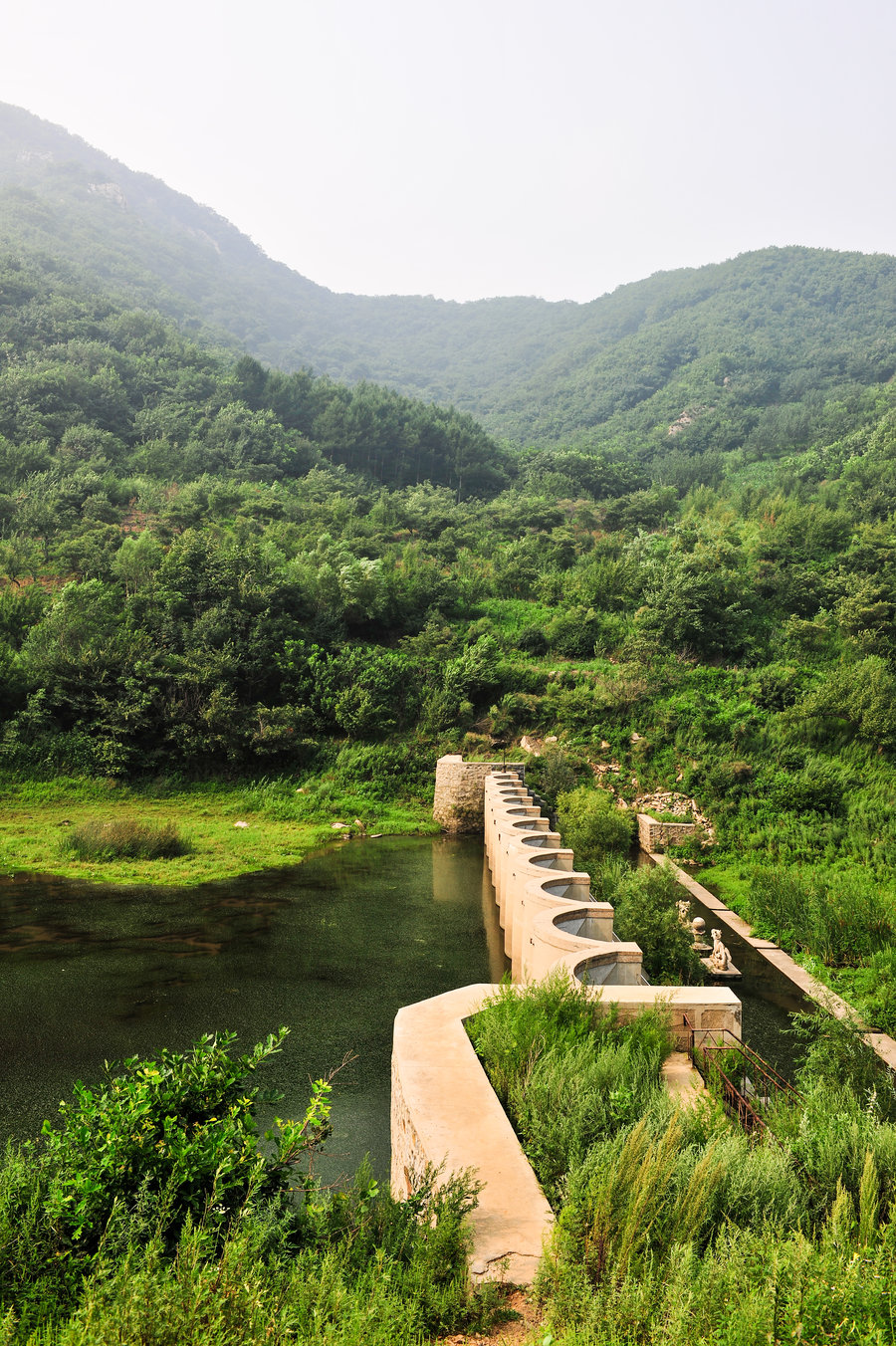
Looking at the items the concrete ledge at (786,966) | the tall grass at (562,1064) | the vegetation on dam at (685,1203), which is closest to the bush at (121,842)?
the concrete ledge at (786,966)

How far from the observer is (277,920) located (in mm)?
12703

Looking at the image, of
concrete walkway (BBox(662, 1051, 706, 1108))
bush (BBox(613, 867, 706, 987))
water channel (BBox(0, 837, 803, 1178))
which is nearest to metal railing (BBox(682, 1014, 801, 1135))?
concrete walkway (BBox(662, 1051, 706, 1108))

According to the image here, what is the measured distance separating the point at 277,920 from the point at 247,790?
35.2 ft

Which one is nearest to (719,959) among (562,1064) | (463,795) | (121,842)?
(562,1064)

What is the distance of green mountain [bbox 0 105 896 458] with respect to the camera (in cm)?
6956

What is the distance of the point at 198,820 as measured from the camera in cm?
1994

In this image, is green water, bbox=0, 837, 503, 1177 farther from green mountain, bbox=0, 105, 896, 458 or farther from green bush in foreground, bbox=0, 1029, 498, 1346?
green mountain, bbox=0, 105, 896, 458

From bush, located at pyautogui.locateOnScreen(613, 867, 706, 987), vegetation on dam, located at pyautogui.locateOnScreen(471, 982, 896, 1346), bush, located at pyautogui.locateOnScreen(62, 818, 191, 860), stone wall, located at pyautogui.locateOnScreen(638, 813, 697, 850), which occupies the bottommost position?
stone wall, located at pyautogui.locateOnScreen(638, 813, 697, 850)

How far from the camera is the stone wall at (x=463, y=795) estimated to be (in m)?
21.4

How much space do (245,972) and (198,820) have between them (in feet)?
33.8

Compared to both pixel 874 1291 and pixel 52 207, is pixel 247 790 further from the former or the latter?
pixel 52 207

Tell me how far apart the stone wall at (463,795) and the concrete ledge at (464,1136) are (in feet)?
46.5

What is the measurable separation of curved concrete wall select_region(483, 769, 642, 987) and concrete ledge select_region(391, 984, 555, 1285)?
1.43 meters

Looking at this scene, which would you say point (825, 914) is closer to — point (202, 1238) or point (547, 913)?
point (547, 913)
